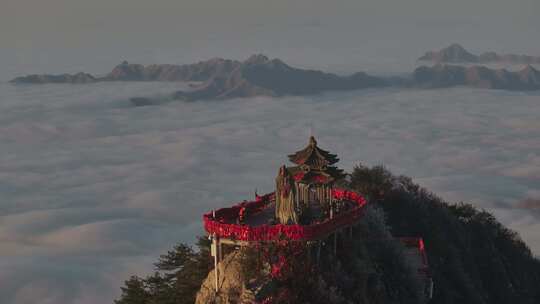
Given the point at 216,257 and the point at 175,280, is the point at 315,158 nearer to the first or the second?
the point at 216,257

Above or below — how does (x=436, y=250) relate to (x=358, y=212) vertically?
below

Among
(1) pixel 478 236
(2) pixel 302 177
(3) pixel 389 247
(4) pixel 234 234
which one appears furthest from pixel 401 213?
(4) pixel 234 234

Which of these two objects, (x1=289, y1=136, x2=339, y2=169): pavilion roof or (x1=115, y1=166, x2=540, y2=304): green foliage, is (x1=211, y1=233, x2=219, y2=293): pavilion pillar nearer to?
(x1=115, y1=166, x2=540, y2=304): green foliage

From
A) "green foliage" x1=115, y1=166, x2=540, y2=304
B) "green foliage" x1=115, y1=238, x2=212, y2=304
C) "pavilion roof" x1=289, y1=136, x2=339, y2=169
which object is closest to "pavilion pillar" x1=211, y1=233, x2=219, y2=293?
"green foliage" x1=115, y1=166, x2=540, y2=304

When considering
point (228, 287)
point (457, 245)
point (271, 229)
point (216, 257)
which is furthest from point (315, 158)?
point (457, 245)

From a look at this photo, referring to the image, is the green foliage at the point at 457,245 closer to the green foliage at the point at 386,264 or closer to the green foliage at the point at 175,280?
the green foliage at the point at 386,264

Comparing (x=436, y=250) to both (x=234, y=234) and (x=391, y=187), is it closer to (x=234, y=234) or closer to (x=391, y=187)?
(x=391, y=187)
